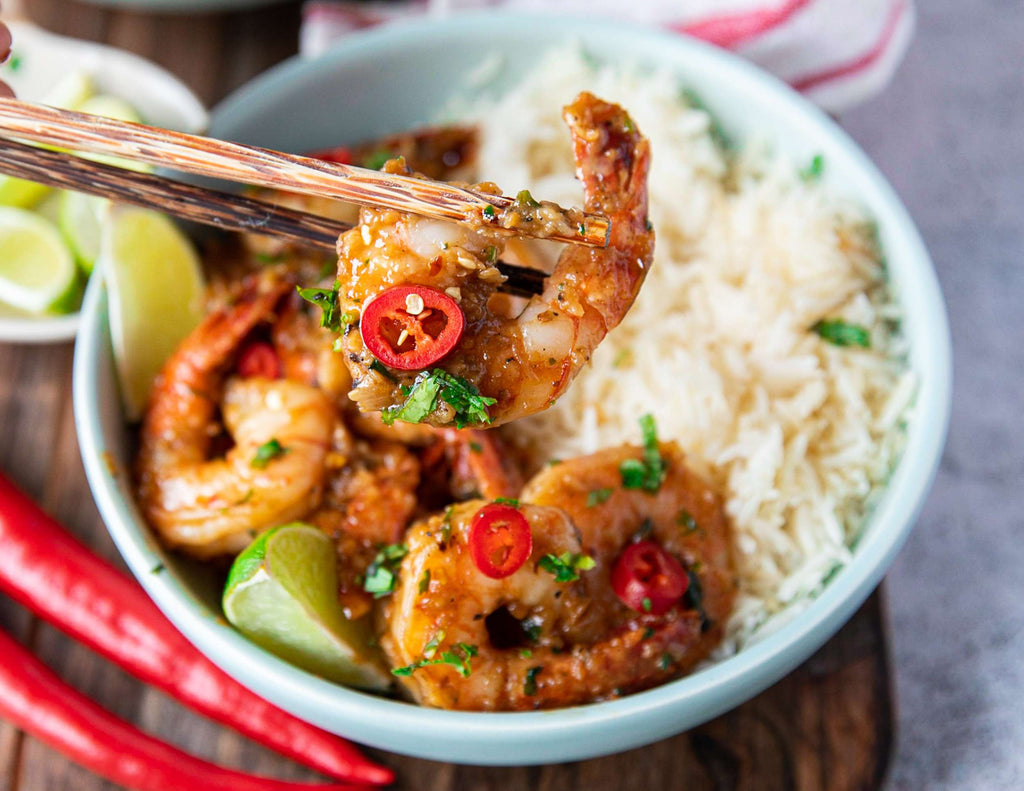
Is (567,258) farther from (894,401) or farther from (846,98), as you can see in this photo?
(846,98)

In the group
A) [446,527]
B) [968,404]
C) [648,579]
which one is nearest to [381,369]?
[446,527]

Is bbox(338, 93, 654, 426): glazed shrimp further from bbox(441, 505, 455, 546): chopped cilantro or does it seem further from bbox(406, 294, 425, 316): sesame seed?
bbox(441, 505, 455, 546): chopped cilantro

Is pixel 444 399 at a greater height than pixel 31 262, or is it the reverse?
pixel 444 399

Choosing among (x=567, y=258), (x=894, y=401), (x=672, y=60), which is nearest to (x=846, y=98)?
(x=672, y=60)

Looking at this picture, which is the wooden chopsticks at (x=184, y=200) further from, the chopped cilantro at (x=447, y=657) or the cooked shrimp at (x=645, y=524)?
the chopped cilantro at (x=447, y=657)

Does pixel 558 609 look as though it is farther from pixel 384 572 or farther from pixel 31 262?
pixel 31 262
